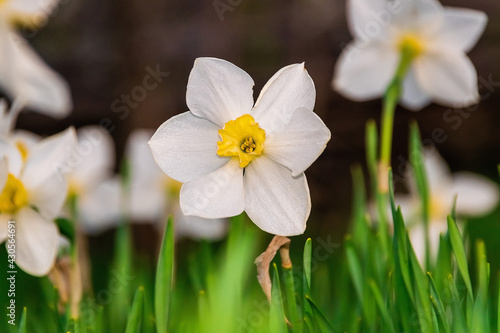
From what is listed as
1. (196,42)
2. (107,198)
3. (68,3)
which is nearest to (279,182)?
(107,198)

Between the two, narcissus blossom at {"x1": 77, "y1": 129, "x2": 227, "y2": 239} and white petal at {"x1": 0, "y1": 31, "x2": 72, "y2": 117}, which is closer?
white petal at {"x1": 0, "y1": 31, "x2": 72, "y2": 117}

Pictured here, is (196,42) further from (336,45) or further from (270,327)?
(270,327)

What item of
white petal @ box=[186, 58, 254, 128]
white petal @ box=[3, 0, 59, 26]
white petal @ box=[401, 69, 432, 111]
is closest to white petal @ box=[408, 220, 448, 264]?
white petal @ box=[401, 69, 432, 111]

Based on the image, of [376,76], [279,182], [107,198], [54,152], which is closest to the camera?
[279,182]

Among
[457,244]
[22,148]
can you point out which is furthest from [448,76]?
[22,148]

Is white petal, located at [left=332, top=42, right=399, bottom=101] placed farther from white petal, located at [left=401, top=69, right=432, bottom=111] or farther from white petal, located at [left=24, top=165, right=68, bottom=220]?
white petal, located at [left=24, top=165, right=68, bottom=220]
